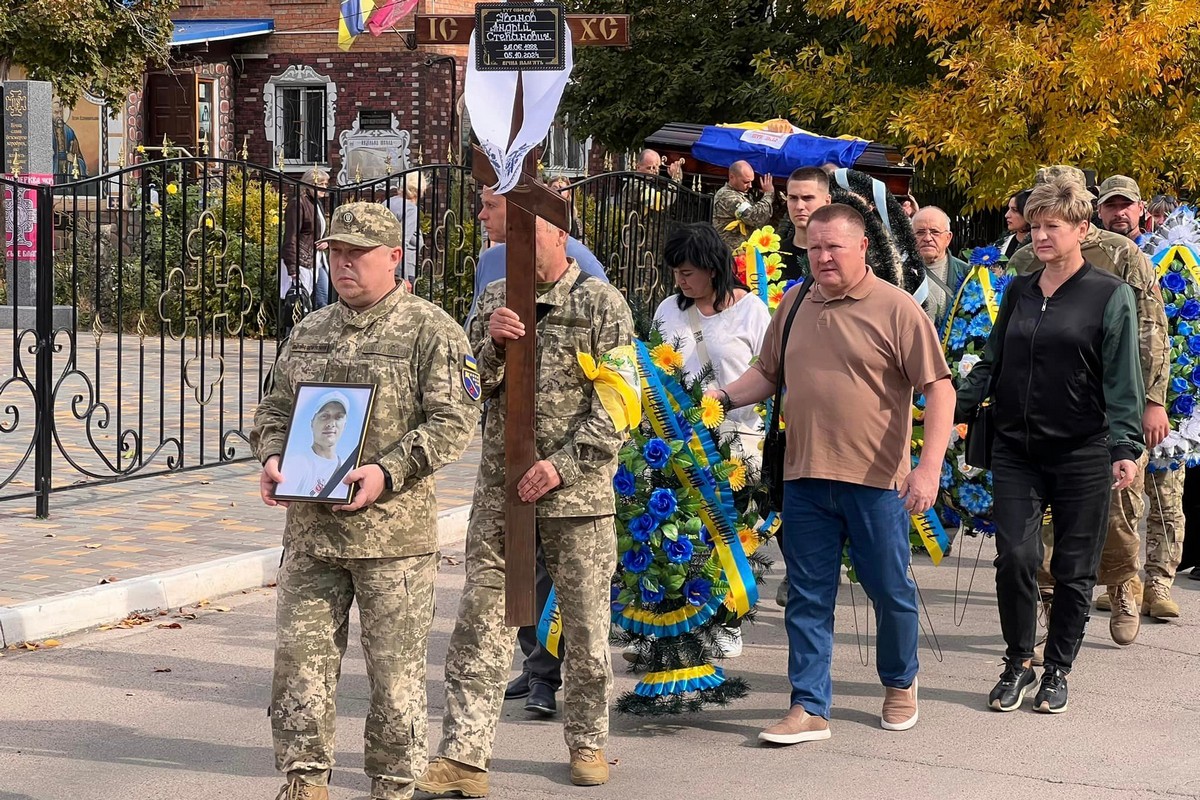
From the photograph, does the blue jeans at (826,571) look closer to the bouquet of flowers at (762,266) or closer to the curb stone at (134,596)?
the bouquet of flowers at (762,266)

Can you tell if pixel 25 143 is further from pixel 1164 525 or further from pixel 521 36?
pixel 521 36

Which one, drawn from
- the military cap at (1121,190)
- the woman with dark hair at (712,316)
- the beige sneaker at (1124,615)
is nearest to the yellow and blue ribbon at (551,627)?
the woman with dark hair at (712,316)

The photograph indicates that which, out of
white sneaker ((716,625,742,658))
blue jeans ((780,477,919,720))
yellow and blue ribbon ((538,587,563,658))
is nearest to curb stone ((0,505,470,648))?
white sneaker ((716,625,742,658))

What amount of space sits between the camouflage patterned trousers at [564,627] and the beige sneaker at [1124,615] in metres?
3.10

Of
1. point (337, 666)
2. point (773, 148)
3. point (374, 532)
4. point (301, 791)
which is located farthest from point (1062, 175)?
point (773, 148)

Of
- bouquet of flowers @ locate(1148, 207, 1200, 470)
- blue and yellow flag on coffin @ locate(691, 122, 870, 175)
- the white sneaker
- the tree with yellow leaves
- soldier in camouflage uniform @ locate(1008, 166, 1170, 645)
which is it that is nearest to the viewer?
the white sneaker

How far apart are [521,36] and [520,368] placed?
996 millimetres

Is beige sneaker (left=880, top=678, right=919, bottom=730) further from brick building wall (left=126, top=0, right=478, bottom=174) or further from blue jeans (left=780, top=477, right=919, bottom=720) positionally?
brick building wall (left=126, top=0, right=478, bottom=174)

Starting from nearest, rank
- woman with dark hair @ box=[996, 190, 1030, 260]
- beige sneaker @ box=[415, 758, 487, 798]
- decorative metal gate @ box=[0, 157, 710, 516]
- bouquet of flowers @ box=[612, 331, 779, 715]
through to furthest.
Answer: beige sneaker @ box=[415, 758, 487, 798] < bouquet of flowers @ box=[612, 331, 779, 715] < woman with dark hair @ box=[996, 190, 1030, 260] < decorative metal gate @ box=[0, 157, 710, 516]

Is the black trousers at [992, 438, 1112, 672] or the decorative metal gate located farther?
the decorative metal gate

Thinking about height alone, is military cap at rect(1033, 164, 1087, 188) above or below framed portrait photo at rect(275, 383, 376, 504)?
above

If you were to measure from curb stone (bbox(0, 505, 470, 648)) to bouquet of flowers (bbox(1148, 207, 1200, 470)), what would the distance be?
363 cm

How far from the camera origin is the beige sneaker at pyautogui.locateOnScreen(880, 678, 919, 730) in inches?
238

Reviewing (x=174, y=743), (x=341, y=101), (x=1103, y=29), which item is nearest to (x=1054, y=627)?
(x=174, y=743)
